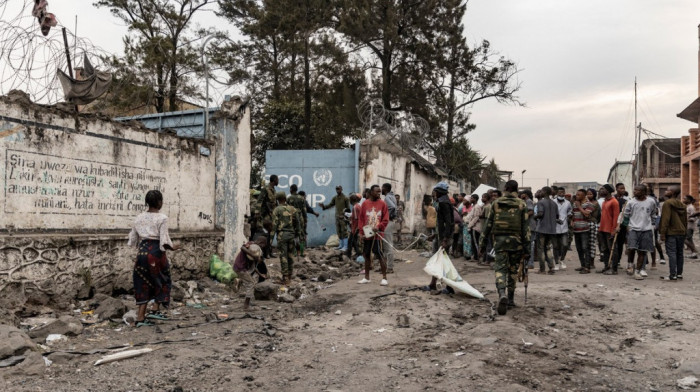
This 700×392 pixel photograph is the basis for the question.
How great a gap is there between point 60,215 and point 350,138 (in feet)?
62.7

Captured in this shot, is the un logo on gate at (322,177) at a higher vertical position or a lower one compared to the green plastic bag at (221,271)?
higher

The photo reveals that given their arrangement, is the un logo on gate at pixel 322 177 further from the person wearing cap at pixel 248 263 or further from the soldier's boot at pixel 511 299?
the soldier's boot at pixel 511 299

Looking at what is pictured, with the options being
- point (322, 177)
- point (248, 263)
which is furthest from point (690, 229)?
point (248, 263)

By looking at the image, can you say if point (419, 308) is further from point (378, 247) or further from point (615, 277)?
point (615, 277)

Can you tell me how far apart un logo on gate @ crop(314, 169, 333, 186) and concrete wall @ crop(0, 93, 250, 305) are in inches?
232

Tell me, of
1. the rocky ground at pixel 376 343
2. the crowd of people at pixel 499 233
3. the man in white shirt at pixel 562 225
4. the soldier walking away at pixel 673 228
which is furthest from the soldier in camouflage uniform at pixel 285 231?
the soldier walking away at pixel 673 228

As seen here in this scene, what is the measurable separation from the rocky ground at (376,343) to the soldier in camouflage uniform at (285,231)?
2.48ft

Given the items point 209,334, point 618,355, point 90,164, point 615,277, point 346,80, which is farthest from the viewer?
point 346,80

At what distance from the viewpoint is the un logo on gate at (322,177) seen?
584 inches

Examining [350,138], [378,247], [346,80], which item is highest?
[346,80]

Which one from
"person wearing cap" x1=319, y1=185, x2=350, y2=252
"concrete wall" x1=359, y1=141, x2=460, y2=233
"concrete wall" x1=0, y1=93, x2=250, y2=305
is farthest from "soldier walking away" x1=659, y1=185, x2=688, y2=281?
"concrete wall" x1=359, y1=141, x2=460, y2=233

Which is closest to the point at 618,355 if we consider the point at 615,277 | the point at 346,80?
the point at 615,277

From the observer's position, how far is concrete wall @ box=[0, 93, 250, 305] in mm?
5973

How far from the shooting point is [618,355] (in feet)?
16.0
